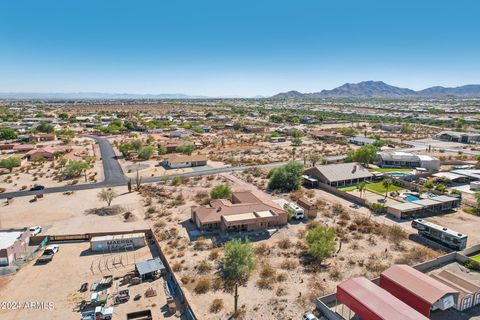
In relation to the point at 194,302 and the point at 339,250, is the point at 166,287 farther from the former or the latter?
the point at 339,250

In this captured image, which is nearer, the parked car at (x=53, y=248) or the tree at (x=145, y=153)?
the parked car at (x=53, y=248)

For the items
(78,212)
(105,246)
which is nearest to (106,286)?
(105,246)

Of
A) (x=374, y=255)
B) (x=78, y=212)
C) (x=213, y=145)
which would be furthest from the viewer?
(x=213, y=145)

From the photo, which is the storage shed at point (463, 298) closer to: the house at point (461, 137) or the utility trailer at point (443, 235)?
the utility trailer at point (443, 235)

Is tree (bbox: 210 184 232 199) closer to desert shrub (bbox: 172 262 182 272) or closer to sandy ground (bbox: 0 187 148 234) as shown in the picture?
sandy ground (bbox: 0 187 148 234)

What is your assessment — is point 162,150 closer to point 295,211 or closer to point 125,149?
point 125,149

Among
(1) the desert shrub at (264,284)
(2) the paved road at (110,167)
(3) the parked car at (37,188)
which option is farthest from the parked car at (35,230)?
(1) the desert shrub at (264,284)

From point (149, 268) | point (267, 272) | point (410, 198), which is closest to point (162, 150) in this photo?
point (149, 268)
